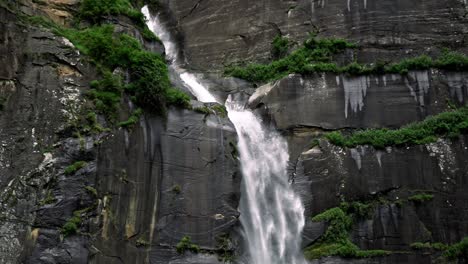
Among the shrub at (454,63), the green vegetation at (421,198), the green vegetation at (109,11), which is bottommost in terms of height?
the green vegetation at (421,198)

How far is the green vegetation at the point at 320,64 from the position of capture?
1816 cm

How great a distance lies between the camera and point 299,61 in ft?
62.2

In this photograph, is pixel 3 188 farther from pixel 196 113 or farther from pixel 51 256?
pixel 196 113

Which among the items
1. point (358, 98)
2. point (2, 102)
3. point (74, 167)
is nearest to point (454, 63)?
point (358, 98)

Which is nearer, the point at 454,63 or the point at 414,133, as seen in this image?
the point at 414,133

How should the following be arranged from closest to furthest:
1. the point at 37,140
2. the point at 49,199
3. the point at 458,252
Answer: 1. the point at 49,199
2. the point at 37,140
3. the point at 458,252

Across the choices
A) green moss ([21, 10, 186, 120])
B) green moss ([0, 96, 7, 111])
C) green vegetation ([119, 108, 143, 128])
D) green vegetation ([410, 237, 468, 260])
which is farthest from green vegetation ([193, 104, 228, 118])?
green vegetation ([410, 237, 468, 260])

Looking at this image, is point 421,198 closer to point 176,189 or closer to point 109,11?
point 176,189

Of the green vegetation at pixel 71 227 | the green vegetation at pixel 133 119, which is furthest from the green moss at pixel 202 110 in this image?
the green vegetation at pixel 71 227

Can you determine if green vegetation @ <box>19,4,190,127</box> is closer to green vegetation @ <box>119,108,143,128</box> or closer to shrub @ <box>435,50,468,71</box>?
green vegetation @ <box>119,108,143,128</box>

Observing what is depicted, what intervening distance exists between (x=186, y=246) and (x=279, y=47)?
361 inches

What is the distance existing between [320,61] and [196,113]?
5679 mm

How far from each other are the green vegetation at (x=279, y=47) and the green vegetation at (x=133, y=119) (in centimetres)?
727

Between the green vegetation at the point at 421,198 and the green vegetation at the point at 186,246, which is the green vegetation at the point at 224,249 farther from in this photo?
the green vegetation at the point at 421,198
